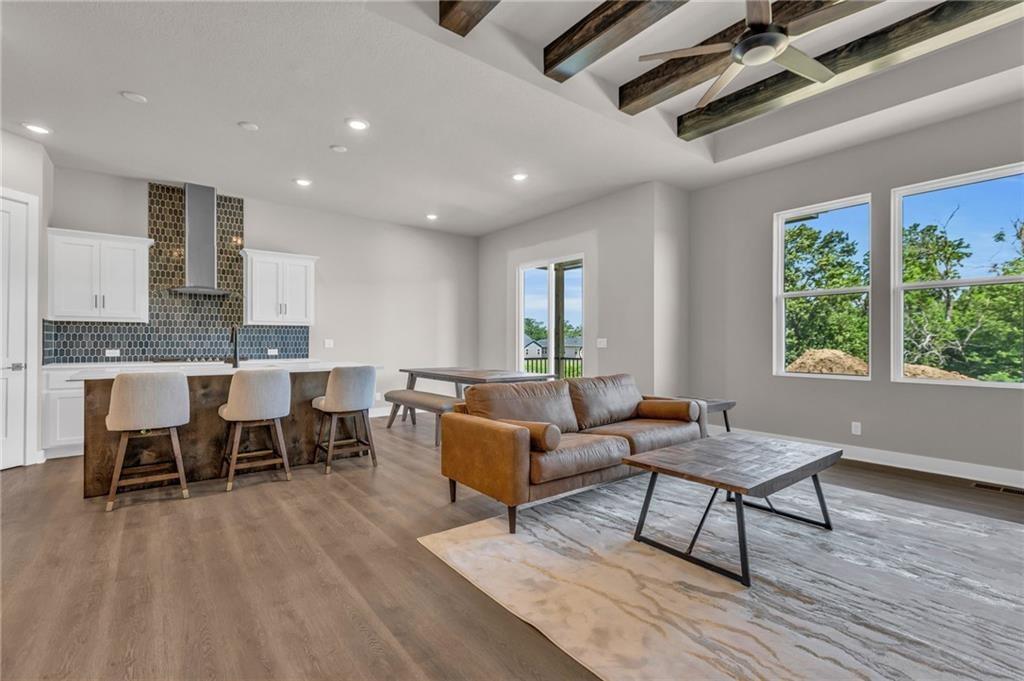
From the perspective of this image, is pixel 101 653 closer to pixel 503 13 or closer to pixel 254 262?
pixel 503 13

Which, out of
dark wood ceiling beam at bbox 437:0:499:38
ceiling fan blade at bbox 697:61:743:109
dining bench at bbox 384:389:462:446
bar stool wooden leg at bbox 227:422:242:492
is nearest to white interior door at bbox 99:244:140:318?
bar stool wooden leg at bbox 227:422:242:492

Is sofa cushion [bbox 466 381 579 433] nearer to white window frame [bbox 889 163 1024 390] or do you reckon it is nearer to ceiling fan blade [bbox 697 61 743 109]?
ceiling fan blade [bbox 697 61 743 109]

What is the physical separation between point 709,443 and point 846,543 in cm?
87

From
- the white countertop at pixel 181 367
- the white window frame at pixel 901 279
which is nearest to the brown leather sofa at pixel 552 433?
the white window frame at pixel 901 279

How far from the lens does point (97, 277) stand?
4887 mm

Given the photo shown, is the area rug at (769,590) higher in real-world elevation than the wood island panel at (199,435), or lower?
lower

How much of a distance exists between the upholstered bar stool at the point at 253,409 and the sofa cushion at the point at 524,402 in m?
1.66

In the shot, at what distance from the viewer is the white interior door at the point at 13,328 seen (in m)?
4.12

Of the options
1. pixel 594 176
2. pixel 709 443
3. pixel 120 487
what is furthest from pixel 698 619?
pixel 594 176

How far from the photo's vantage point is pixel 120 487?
3451 millimetres

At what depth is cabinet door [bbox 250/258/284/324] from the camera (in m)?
5.76

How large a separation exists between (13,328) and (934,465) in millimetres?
8174

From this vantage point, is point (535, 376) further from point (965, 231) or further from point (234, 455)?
point (965, 231)

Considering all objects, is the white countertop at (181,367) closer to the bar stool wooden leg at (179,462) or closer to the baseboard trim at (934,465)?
the bar stool wooden leg at (179,462)
